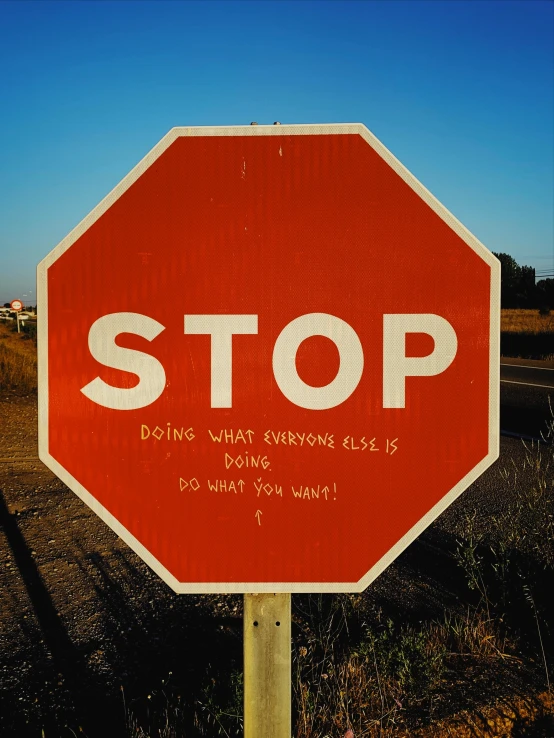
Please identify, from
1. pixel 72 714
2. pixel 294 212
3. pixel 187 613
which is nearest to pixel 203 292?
pixel 294 212

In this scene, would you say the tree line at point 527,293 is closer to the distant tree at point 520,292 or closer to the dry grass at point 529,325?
the distant tree at point 520,292

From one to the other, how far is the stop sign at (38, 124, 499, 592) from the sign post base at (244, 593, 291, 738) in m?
0.08

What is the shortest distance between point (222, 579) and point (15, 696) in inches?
80.6

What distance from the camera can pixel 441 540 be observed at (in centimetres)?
429

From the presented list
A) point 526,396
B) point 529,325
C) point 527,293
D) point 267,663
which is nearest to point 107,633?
point 267,663

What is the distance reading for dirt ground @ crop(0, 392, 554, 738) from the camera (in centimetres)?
239

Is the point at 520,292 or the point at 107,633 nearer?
the point at 107,633

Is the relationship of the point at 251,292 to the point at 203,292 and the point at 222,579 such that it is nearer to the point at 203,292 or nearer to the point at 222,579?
the point at 203,292

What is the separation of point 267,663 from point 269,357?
0.69m

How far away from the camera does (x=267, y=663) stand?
1.29 meters

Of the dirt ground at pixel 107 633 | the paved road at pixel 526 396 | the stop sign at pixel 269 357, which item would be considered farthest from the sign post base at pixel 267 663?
the paved road at pixel 526 396

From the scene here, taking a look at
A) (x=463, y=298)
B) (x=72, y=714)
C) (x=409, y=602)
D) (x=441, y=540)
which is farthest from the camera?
(x=441, y=540)

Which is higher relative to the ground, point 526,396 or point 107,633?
point 526,396

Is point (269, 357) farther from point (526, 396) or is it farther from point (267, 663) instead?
point (526, 396)
